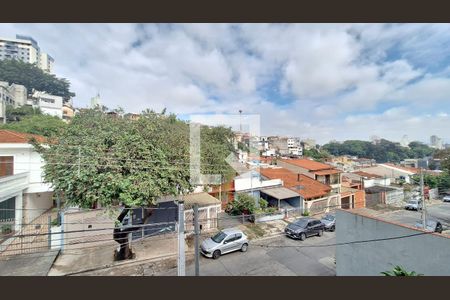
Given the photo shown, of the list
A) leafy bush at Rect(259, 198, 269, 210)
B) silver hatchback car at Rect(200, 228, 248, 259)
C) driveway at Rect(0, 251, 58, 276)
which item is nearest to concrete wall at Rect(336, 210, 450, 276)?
silver hatchback car at Rect(200, 228, 248, 259)

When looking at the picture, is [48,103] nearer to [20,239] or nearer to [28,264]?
[20,239]

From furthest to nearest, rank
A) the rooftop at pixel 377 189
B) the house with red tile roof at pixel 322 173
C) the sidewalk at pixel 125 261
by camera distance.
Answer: the rooftop at pixel 377 189 → the house with red tile roof at pixel 322 173 → the sidewalk at pixel 125 261

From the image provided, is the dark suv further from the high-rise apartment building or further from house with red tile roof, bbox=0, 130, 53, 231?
the high-rise apartment building

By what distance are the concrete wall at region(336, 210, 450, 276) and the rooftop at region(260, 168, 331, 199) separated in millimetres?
9723

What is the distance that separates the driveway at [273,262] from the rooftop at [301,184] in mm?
5740

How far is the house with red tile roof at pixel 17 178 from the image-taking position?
10555 mm

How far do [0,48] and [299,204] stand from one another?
314 ft

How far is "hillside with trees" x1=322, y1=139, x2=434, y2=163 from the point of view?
41375mm

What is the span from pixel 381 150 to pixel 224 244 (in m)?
50.7

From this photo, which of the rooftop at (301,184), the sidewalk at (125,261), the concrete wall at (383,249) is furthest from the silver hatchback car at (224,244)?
the rooftop at (301,184)

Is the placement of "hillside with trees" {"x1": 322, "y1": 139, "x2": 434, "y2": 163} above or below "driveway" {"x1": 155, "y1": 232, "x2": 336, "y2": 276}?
above

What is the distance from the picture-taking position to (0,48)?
6981cm

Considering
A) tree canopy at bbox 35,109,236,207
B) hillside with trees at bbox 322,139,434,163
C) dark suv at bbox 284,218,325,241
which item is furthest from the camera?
hillside with trees at bbox 322,139,434,163

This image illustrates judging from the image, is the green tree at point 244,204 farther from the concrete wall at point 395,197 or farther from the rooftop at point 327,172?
the concrete wall at point 395,197
